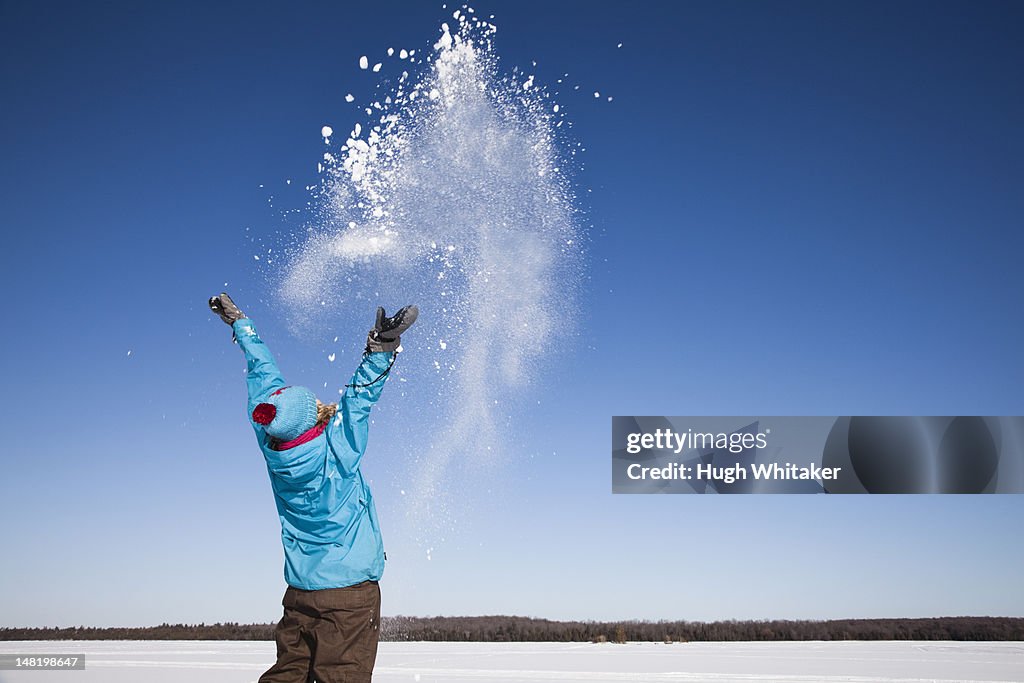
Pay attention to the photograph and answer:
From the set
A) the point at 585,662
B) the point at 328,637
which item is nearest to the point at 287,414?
the point at 328,637

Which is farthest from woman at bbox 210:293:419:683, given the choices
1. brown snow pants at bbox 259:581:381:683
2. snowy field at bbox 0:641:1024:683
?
snowy field at bbox 0:641:1024:683

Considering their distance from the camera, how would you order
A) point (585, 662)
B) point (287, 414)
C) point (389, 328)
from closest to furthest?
point (287, 414) < point (389, 328) < point (585, 662)

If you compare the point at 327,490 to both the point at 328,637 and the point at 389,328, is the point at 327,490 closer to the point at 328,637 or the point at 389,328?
the point at 328,637

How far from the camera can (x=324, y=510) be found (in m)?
5.07

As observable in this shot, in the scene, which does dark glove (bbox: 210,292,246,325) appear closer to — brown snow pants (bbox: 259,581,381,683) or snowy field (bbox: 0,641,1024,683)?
brown snow pants (bbox: 259,581,381,683)

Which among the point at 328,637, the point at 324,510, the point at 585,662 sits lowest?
the point at 585,662

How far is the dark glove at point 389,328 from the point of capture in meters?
5.16

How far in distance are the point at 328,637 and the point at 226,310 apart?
2060 mm

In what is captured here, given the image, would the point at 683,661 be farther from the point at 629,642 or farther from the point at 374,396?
the point at 374,396

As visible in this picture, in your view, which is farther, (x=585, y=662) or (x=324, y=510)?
(x=585, y=662)

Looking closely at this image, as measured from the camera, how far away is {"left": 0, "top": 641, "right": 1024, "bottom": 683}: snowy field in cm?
944

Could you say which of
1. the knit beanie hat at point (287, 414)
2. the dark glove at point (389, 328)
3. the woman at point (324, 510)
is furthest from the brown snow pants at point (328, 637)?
the dark glove at point (389, 328)

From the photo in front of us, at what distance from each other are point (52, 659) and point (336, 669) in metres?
7.66

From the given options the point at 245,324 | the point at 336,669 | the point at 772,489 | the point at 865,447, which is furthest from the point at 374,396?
the point at 865,447
